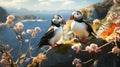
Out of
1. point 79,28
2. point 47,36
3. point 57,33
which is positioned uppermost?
point 79,28

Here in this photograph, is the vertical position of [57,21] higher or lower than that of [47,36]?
higher

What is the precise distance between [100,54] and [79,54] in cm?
76

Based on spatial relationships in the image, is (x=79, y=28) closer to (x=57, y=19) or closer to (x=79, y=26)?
(x=79, y=26)

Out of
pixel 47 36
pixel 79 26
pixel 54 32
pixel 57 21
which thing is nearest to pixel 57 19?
pixel 57 21

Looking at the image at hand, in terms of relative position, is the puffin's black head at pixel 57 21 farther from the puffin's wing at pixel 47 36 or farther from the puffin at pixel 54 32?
the puffin's wing at pixel 47 36

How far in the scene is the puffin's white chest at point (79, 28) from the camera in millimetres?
13125

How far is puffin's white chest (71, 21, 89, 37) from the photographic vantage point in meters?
13.1

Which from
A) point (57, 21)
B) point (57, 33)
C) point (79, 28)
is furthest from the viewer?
point (57, 21)

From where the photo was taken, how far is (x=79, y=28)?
1318 cm

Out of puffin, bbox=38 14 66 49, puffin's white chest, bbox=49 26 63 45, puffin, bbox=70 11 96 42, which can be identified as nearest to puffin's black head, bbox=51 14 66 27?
puffin, bbox=38 14 66 49

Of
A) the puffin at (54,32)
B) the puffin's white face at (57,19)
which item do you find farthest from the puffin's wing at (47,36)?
the puffin's white face at (57,19)

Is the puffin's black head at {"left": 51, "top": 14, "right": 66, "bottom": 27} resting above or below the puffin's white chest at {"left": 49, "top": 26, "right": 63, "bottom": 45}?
above

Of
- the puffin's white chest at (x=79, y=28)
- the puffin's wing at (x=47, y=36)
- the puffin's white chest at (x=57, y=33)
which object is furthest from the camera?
the puffin's wing at (x=47, y=36)

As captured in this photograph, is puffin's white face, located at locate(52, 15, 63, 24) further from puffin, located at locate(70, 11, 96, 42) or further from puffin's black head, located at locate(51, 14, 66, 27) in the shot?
puffin, located at locate(70, 11, 96, 42)
